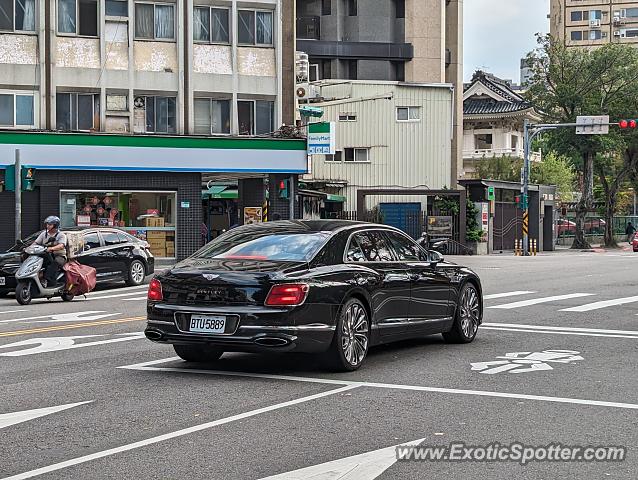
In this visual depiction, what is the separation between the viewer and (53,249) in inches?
784

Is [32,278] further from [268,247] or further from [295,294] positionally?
[295,294]

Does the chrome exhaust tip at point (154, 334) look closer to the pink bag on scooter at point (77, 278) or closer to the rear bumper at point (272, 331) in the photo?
the rear bumper at point (272, 331)

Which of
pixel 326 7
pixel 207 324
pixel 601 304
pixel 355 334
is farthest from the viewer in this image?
pixel 326 7

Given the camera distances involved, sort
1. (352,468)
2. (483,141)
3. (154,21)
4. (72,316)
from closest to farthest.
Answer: (352,468)
(72,316)
(154,21)
(483,141)

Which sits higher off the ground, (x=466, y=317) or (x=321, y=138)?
(x=321, y=138)

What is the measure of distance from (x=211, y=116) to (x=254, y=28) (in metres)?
3.56

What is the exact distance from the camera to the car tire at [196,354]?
10.9m

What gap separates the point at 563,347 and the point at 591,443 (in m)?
5.49

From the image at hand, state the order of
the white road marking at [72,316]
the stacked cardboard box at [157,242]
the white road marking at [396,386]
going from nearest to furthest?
the white road marking at [396,386], the white road marking at [72,316], the stacked cardboard box at [157,242]

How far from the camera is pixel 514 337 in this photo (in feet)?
45.0

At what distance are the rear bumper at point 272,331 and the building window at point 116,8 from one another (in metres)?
27.2

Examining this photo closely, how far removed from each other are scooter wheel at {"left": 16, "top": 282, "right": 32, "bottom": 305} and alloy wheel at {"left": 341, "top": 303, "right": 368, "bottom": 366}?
36.3 feet

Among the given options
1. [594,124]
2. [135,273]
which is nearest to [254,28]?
[135,273]

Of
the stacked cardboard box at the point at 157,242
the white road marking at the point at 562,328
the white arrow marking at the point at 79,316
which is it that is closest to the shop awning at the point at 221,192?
the stacked cardboard box at the point at 157,242
